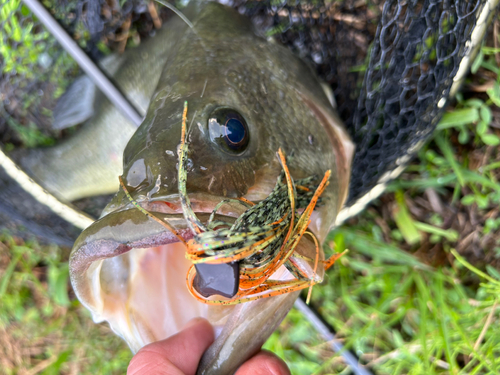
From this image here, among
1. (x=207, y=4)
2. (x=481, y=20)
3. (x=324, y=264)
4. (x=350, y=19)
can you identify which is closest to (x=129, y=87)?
(x=207, y=4)

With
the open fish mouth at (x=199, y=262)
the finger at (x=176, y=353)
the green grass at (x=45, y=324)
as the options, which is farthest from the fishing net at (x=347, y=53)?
the finger at (x=176, y=353)

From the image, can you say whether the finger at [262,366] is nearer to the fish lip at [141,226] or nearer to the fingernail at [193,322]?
the fingernail at [193,322]

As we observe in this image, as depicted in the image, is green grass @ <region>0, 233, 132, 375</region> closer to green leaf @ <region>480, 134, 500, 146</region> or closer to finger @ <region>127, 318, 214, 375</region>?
finger @ <region>127, 318, 214, 375</region>

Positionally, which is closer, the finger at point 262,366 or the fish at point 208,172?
the fish at point 208,172

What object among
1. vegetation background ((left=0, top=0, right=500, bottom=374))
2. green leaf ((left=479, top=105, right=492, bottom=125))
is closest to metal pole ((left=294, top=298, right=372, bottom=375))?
vegetation background ((left=0, top=0, right=500, bottom=374))

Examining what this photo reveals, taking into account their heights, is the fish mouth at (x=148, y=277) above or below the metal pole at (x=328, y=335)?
above

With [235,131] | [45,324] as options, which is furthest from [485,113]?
[45,324]

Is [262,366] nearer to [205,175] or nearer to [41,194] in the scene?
[205,175]
